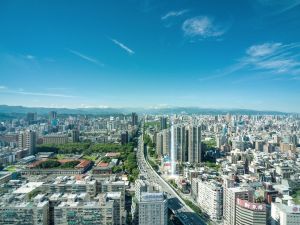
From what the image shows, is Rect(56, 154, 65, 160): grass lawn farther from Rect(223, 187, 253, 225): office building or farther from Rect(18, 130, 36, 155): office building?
Rect(223, 187, 253, 225): office building

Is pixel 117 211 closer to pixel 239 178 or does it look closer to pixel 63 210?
pixel 63 210

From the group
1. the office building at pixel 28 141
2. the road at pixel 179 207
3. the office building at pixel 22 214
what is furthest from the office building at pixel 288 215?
the office building at pixel 28 141

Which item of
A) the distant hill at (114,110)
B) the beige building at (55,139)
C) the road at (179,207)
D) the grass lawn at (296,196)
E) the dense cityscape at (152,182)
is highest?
the distant hill at (114,110)

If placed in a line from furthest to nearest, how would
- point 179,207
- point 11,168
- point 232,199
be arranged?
point 11,168
point 179,207
point 232,199

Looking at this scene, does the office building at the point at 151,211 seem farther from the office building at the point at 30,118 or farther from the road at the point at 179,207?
the office building at the point at 30,118

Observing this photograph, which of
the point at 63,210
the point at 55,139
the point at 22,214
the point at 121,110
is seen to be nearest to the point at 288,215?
the point at 63,210

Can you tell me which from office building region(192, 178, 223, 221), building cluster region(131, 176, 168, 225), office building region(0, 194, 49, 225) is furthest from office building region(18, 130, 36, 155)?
building cluster region(131, 176, 168, 225)

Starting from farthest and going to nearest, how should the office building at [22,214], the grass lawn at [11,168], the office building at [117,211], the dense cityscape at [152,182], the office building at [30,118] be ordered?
the office building at [30,118]
the grass lawn at [11,168]
the office building at [117,211]
the dense cityscape at [152,182]
the office building at [22,214]

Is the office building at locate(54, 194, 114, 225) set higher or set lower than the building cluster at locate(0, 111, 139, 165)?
lower

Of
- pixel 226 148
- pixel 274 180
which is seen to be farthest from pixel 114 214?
pixel 226 148
